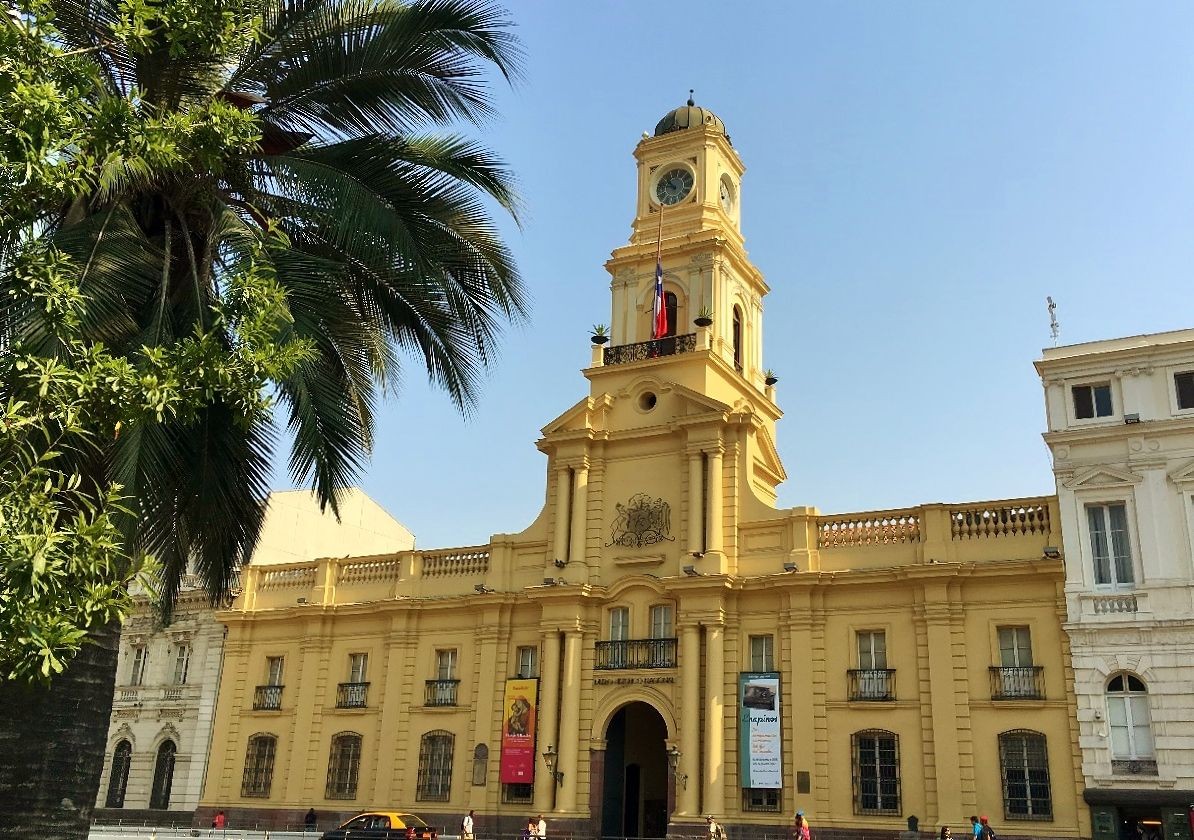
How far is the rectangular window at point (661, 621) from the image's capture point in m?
31.0

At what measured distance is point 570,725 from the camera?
3095cm

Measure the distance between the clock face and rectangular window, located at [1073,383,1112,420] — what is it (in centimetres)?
1559

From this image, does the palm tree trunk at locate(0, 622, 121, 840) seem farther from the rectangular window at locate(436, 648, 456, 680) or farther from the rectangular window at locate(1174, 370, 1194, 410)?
the rectangular window at locate(1174, 370, 1194, 410)

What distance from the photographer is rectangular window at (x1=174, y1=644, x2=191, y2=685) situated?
38.8m

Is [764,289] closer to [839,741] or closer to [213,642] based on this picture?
[839,741]

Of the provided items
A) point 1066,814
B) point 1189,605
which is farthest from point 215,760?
point 1189,605

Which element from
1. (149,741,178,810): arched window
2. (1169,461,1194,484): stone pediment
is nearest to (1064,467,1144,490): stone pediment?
(1169,461,1194,484): stone pediment

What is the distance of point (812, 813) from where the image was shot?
27625mm

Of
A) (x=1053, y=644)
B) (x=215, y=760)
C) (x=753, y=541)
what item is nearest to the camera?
(x=1053, y=644)

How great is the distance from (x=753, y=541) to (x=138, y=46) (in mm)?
24043

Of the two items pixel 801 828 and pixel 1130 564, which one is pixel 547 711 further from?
pixel 1130 564

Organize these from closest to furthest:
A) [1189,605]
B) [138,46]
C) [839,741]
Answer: [138,46] → [1189,605] → [839,741]

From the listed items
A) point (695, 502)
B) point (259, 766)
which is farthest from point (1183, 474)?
point (259, 766)

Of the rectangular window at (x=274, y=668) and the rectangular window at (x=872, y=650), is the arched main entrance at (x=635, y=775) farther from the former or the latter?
the rectangular window at (x=274, y=668)
